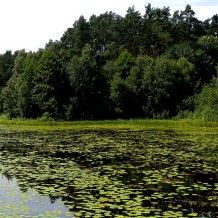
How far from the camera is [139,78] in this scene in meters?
45.8

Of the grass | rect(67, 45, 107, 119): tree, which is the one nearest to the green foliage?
the grass

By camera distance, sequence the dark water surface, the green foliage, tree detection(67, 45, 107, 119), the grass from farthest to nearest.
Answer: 1. tree detection(67, 45, 107, 119)
2. the green foliage
3. the grass
4. the dark water surface

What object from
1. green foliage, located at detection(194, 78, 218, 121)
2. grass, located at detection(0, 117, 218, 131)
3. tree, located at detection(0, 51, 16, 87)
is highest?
tree, located at detection(0, 51, 16, 87)

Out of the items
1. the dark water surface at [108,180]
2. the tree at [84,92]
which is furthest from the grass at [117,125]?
the dark water surface at [108,180]

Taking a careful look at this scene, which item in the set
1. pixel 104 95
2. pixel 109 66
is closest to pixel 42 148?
pixel 104 95

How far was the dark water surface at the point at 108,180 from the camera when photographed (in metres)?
9.21

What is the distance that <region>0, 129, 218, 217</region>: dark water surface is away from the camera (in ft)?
30.2

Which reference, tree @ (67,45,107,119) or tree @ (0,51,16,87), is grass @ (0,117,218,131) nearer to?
tree @ (67,45,107,119)

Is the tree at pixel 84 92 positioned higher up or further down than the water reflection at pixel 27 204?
higher up

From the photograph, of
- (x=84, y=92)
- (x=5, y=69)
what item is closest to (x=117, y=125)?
(x=84, y=92)

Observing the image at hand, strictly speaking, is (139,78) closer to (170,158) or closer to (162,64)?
(162,64)

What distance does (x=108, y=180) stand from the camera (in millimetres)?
12250

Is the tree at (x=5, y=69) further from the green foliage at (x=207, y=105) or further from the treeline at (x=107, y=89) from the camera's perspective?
the green foliage at (x=207, y=105)

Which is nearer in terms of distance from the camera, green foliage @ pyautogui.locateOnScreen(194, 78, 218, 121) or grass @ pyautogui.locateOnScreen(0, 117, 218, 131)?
grass @ pyautogui.locateOnScreen(0, 117, 218, 131)
